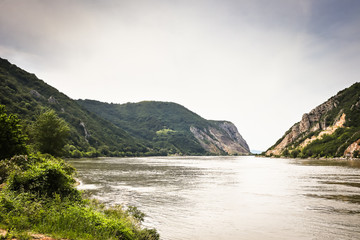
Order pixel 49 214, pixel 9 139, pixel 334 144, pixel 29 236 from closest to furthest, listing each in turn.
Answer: pixel 29 236 < pixel 49 214 < pixel 9 139 < pixel 334 144

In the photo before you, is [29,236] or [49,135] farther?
[49,135]

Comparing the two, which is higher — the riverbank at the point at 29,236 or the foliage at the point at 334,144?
the foliage at the point at 334,144

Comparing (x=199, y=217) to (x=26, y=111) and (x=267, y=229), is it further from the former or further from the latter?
(x=26, y=111)

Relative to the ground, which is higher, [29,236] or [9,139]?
[9,139]

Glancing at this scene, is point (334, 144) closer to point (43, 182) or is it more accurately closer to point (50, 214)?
point (43, 182)

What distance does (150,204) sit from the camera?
1003 inches

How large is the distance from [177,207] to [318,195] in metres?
18.8

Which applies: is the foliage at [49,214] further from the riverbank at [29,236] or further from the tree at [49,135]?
the tree at [49,135]

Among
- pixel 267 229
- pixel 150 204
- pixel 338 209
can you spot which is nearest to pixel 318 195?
pixel 338 209

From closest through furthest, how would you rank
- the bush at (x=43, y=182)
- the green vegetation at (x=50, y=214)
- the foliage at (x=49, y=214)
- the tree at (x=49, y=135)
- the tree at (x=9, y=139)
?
1. the green vegetation at (x=50, y=214)
2. the foliage at (x=49, y=214)
3. the bush at (x=43, y=182)
4. the tree at (x=9, y=139)
5. the tree at (x=49, y=135)

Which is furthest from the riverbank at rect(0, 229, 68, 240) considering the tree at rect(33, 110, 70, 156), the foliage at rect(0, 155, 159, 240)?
the tree at rect(33, 110, 70, 156)

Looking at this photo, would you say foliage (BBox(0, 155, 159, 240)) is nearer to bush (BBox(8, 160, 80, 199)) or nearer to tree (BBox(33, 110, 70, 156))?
bush (BBox(8, 160, 80, 199))

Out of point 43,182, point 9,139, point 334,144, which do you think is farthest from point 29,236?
point 334,144

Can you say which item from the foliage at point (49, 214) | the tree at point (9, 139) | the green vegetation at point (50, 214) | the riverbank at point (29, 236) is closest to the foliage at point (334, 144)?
the tree at point (9, 139)
